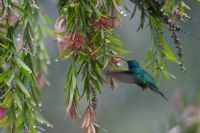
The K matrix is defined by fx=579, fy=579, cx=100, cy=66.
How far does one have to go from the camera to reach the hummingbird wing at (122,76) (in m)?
2.07

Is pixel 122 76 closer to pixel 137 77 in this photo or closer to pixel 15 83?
pixel 137 77

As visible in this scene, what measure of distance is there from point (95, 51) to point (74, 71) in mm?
126

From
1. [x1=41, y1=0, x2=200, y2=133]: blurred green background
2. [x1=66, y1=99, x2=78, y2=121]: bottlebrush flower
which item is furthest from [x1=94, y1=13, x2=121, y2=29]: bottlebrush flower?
[x1=41, y1=0, x2=200, y2=133]: blurred green background

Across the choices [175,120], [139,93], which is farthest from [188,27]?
[175,120]

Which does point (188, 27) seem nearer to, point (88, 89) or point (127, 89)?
point (127, 89)

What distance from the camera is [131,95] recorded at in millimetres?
7469

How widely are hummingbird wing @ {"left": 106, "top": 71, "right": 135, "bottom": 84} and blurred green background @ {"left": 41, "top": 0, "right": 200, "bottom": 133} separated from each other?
4278 millimetres

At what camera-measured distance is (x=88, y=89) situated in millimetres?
2070

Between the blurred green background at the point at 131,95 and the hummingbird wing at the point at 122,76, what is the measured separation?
428cm

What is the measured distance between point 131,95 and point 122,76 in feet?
16.9

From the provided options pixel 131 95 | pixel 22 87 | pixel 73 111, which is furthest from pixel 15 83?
pixel 131 95

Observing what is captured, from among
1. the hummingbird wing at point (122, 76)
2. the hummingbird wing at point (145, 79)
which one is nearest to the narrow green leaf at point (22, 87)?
the hummingbird wing at point (122, 76)

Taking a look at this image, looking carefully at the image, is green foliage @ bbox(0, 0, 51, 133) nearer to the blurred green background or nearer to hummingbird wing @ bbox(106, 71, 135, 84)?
hummingbird wing @ bbox(106, 71, 135, 84)

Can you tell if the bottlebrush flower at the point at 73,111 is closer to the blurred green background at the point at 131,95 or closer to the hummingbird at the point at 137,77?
the hummingbird at the point at 137,77
